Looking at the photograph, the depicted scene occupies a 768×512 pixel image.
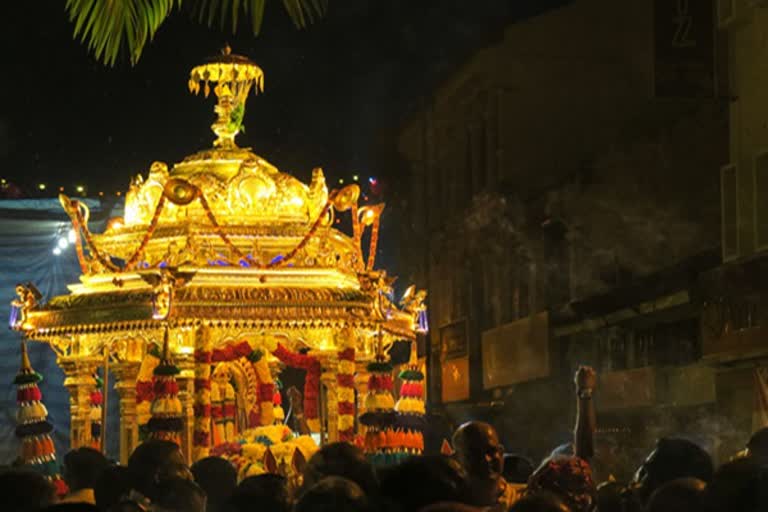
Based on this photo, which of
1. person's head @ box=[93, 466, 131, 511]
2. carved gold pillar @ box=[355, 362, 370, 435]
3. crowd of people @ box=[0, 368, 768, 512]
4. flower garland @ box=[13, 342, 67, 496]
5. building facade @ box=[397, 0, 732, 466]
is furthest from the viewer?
building facade @ box=[397, 0, 732, 466]

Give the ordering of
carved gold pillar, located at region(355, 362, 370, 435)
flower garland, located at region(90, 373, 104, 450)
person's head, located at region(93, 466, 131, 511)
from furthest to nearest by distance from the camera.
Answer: flower garland, located at region(90, 373, 104, 450)
carved gold pillar, located at region(355, 362, 370, 435)
person's head, located at region(93, 466, 131, 511)

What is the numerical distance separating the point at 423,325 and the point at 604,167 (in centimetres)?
941

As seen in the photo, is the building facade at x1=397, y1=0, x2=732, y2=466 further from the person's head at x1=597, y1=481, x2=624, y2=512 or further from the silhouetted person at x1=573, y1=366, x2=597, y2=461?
the person's head at x1=597, y1=481, x2=624, y2=512

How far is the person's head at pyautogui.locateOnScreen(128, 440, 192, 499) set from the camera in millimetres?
7109

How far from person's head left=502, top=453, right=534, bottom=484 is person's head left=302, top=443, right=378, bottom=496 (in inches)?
99.8

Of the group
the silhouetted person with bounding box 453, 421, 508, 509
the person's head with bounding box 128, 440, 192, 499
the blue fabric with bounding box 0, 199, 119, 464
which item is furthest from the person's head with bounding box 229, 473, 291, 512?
the blue fabric with bounding box 0, 199, 119, 464

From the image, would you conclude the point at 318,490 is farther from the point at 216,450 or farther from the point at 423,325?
the point at 423,325

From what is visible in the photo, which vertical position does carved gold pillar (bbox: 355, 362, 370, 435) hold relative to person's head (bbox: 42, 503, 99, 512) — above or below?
above

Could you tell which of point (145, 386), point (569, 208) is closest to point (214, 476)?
point (145, 386)

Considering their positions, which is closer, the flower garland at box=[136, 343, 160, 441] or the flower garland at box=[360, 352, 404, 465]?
the flower garland at box=[360, 352, 404, 465]

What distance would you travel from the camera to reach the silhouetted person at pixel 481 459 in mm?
6336

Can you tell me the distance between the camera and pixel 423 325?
17.2 meters

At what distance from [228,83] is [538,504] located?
455 inches

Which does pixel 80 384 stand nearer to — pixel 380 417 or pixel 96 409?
pixel 96 409
